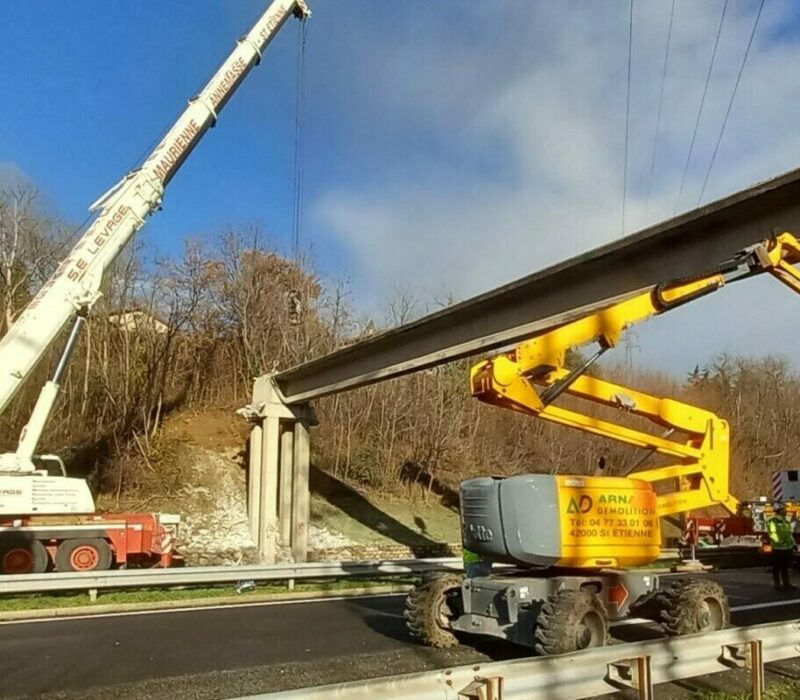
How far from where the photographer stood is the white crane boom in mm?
19312

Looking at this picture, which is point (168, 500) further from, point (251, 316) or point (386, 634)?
point (386, 634)

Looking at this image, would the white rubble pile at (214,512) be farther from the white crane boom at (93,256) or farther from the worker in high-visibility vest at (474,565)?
the worker in high-visibility vest at (474,565)

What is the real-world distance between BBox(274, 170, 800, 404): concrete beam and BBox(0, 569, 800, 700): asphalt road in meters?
6.28

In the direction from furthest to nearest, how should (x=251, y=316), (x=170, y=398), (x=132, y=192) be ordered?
(x=251, y=316) < (x=170, y=398) < (x=132, y=192)

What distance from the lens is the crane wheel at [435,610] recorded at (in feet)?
34.7

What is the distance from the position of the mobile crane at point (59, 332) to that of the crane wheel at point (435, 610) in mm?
12076

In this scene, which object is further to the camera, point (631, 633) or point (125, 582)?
point (125, 582)

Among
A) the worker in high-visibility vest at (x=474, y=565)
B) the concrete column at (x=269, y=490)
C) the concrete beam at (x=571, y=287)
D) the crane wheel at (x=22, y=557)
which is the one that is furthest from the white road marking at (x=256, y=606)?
the concrete column at (x=269, y=490)

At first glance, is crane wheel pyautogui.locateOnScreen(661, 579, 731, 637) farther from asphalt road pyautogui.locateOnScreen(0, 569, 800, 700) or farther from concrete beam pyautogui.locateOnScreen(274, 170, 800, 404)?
concrete beam pyautogui.locateOnScreen(274, 170, 800, 404)

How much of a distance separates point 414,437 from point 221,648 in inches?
1096

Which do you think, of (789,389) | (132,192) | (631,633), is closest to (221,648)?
(631,633)

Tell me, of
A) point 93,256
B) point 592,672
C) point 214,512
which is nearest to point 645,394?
point 592,672

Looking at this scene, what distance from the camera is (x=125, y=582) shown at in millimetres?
15875

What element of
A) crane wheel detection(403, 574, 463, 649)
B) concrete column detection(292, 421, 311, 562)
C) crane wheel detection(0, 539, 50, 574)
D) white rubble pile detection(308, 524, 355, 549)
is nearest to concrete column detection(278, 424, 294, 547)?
concrete column detection(292, 421, 311, 562)
